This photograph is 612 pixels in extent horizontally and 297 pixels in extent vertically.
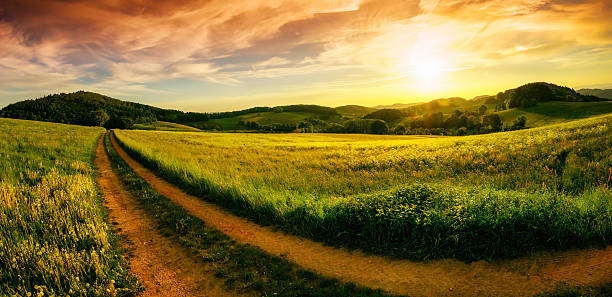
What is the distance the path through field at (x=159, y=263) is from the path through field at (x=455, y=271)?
1.56 m

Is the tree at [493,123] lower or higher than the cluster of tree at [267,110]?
lower

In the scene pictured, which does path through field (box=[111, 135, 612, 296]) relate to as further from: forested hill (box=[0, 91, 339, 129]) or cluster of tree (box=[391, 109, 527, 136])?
forested hill (box=[0, 91, 339, 129])

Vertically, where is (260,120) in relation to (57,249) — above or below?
above

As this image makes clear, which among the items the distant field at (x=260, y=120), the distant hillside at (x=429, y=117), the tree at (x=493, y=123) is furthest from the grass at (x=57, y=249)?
the distant field at (x=260, y=120)

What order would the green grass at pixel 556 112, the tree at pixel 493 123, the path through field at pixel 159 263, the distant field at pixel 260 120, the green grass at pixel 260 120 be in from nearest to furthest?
the path through field at pixel 159 263, the green grass at pixel 556 112, the tree at pixel 493 123, the distant field at pixel 260 120, the green grass at pixel 260 120

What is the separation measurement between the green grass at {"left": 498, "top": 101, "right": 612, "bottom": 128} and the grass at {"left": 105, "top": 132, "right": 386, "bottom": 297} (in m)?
108

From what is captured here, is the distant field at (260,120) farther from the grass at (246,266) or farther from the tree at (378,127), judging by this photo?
the grass at (246,266)

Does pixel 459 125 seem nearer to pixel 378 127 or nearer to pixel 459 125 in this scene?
pixel 459 125

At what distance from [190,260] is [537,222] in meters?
7.83

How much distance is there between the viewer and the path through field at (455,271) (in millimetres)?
4246

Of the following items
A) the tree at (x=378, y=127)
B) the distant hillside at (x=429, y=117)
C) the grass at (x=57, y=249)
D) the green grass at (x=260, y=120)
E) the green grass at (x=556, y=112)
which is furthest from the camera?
the green grass at (x=260, y=120)

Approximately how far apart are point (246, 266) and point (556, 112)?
401 ft

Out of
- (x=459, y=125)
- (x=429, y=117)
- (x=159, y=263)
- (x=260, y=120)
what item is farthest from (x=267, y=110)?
(x=159, y=263)

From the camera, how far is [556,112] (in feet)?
286
